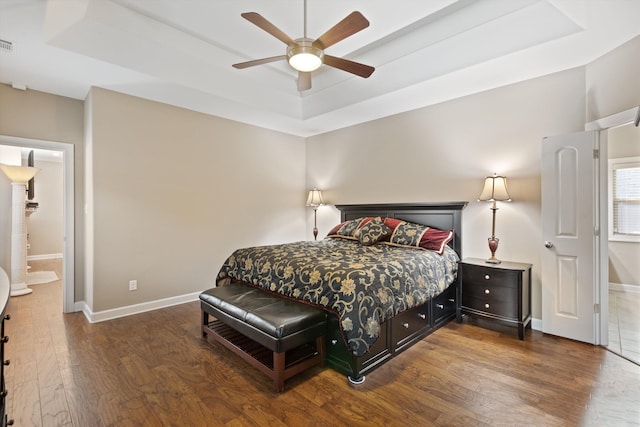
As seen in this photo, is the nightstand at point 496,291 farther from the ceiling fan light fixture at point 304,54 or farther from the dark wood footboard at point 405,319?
the ceiling fan light fixture at point 304,54

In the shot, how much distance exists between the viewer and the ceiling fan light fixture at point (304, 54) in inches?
89.2

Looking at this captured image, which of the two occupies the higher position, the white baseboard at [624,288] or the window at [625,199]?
the window at [625,199]

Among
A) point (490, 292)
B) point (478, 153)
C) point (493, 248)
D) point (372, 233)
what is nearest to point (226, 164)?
point (372, 233)

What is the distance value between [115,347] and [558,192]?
4562mm

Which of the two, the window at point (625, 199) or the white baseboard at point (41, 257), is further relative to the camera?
the white baseboard at point (41, 257)

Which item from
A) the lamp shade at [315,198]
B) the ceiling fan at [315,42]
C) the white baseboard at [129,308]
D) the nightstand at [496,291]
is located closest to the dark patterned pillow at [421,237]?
the nightstand at [496,291]

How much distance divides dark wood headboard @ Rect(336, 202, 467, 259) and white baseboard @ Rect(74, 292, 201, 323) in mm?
2922

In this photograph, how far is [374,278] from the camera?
2.35 metres

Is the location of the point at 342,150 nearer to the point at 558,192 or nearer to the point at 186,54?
the point at 186,54

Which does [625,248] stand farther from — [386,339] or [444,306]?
[386,339]

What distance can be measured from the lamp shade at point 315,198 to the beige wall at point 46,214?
697cm

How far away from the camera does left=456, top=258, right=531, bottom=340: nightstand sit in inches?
117

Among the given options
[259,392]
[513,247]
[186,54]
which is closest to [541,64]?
[513,247]

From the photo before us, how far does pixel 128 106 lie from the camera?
368cm
